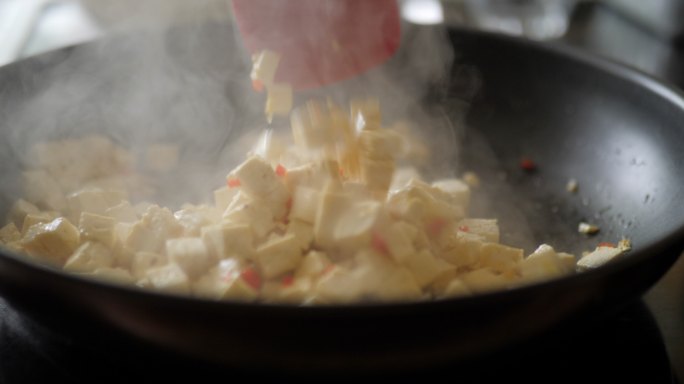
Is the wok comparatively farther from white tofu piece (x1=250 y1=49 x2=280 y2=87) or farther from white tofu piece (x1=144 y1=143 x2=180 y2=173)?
white tofu piece (x1=250 y1=49 x2=280 y2=87)

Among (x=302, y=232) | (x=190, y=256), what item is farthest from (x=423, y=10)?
(x=190, y=256)

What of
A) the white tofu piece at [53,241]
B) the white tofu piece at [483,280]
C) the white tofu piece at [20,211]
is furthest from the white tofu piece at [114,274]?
the white tofu piece at [483,280]

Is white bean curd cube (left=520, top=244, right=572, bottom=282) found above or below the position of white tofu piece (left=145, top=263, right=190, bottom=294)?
below

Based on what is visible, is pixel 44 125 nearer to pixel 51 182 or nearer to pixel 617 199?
pixel 51 182

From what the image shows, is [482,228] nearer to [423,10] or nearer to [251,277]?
[251,277]

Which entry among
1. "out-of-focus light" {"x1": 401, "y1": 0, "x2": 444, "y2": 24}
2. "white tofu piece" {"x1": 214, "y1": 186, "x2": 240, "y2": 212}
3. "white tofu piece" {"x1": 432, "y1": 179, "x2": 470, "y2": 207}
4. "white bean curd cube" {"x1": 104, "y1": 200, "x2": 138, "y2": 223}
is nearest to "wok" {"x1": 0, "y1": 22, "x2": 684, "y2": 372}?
"white tofu piece" {"x1": 432, "y1": 179, "x2": 470, "y2": 207}
